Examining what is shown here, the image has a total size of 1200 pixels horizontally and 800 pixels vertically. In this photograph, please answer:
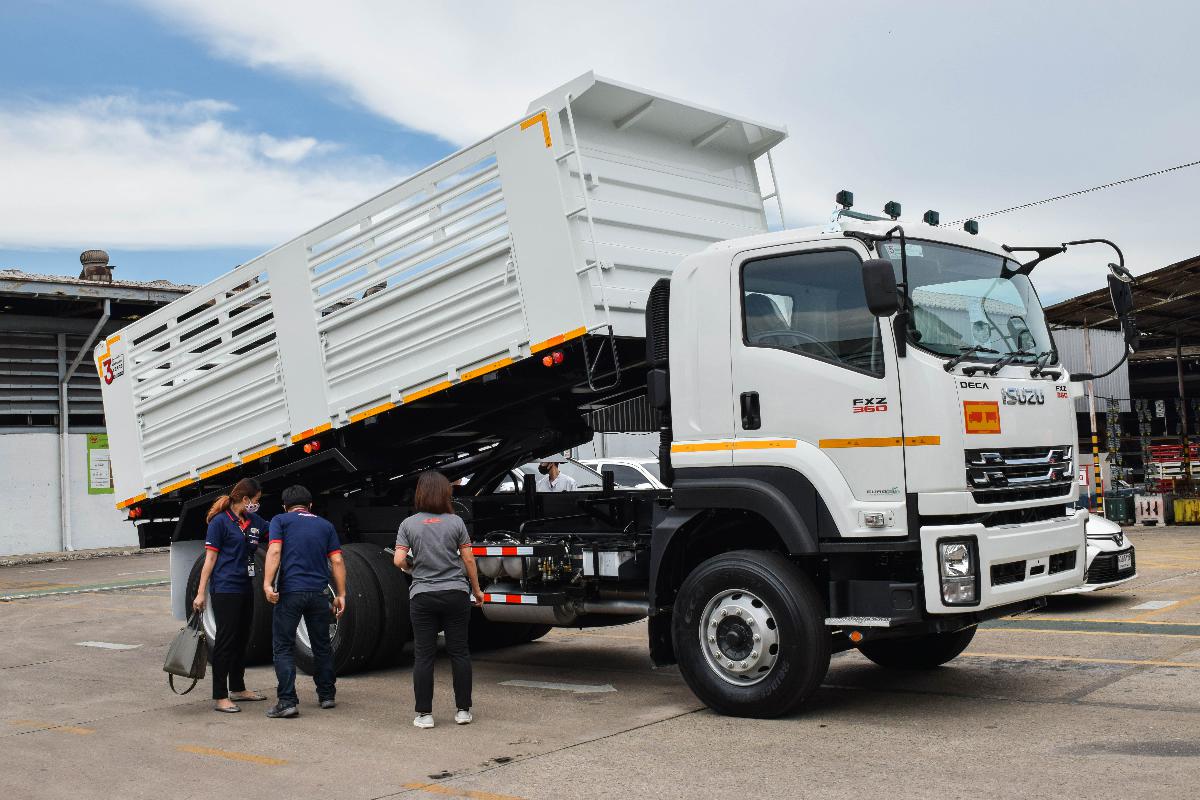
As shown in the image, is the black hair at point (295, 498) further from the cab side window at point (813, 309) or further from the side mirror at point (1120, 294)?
the side mirror at point (1120, 294)

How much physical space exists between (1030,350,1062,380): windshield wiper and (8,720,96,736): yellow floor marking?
615 cm

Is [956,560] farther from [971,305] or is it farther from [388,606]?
[388,606]

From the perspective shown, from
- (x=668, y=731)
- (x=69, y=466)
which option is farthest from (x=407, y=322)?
(x=69, y=466)

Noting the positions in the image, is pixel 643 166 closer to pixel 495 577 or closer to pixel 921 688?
pixel 495 577

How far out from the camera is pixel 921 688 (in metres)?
8.00

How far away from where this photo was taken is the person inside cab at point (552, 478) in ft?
37.0

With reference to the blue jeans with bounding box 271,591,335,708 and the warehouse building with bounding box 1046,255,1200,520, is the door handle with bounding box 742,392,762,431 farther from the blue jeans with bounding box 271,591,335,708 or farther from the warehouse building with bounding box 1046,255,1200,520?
the warehouse building with bounding box 1046,255,1200,520

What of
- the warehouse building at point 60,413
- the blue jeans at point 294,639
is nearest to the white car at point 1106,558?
the blue jeans at point 294,639

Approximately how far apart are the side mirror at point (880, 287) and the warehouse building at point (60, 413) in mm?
19729

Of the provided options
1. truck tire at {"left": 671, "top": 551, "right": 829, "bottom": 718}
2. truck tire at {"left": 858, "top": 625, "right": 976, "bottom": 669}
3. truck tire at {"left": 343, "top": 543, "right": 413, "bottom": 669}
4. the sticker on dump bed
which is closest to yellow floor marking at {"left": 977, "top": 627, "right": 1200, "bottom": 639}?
truck tire at {"left": 858, "top": 625, "right": 976, "bottom": 669}

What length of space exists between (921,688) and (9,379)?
21.2 meters

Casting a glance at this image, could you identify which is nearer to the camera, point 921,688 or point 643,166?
point 921,688

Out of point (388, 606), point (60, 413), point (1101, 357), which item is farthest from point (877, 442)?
point (1101, 357)

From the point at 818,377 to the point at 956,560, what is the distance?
1273 mm
